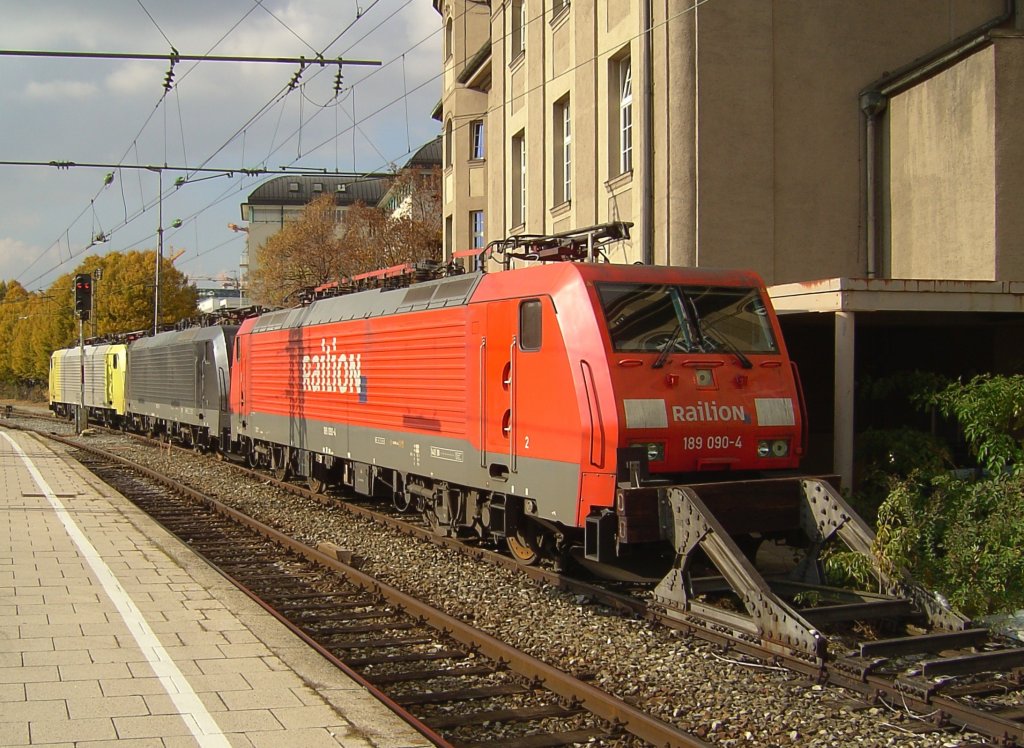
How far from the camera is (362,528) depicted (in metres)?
13.6

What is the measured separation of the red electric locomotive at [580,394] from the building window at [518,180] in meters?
11.1

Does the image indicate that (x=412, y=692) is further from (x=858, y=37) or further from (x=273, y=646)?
(x=858, y=37)

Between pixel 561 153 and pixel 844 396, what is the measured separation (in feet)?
36.8

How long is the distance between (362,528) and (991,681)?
858cm

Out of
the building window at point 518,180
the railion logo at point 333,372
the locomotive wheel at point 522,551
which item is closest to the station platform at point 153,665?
the locomotive wheel at point 522,551

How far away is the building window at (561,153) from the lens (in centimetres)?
2028

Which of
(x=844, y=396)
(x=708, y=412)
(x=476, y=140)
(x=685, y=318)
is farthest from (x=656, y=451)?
(x=476, y=140)

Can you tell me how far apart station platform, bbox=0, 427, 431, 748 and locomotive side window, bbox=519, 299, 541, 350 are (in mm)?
3298

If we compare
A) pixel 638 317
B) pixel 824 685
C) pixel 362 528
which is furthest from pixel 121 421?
pixel 824 685

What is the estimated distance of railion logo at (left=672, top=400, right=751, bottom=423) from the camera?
8.70m

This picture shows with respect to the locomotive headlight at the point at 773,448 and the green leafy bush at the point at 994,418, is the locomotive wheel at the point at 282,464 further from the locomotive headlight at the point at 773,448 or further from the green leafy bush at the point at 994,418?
the green leafy bush at the point at 994,418

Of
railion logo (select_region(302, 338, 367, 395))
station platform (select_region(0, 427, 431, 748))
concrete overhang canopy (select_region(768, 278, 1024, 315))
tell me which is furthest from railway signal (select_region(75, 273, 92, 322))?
concrete overhang canopy (select_region(768, 278, 1024, 315))

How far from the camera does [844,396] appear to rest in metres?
10.5

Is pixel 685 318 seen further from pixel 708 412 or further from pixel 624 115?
pixel 624 115
